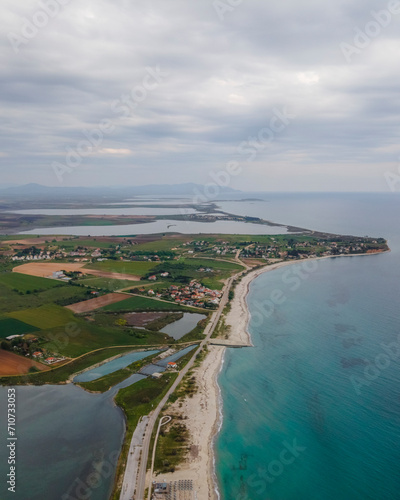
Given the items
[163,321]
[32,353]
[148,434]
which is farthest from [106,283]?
[148,434]

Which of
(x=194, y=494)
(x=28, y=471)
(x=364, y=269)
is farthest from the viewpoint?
(x=364, y=269)

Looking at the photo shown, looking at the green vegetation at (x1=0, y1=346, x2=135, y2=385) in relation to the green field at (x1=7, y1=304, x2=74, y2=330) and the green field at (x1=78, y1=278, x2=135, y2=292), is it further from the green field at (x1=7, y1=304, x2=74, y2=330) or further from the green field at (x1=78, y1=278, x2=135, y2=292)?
the green field at (x1=78, y1=278, x2=135, y2=292)

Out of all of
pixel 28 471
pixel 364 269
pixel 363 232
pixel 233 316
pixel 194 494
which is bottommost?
pixel 28 471

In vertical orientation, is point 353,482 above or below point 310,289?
below

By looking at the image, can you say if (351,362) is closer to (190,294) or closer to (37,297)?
(190,294)

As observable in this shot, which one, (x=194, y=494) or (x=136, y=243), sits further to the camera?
(x=136, y=243)

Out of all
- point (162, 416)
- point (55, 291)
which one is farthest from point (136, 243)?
point (162, 416)

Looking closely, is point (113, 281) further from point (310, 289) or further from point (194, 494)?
point (194, 494)
